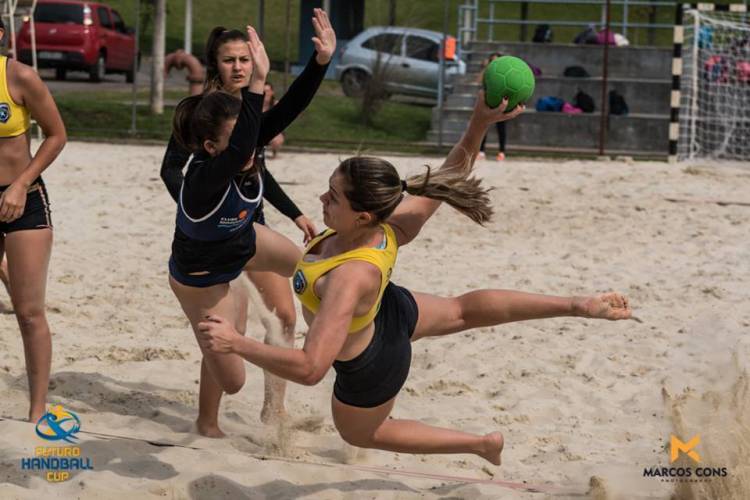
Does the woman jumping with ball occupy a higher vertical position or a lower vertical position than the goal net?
lower

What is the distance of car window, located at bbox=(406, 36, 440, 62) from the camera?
20469 millimetres

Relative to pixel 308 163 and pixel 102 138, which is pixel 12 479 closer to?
pixel 308 163

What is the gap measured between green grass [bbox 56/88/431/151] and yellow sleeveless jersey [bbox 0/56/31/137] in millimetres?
10605

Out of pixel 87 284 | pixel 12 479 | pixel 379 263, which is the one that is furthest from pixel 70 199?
pixel 379 263

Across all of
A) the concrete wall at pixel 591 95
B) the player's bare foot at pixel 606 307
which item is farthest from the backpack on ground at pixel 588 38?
the player's bare foot at pixel 606 307

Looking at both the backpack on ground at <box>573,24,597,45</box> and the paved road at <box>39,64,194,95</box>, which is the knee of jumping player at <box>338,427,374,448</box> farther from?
the paved road at <box>39,64,194,95</box>

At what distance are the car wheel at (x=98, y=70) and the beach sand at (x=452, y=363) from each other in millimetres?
13094

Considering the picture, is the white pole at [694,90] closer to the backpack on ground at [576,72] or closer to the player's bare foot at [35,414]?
the backpack on ground at [576,72]

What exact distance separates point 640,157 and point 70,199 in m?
8.24

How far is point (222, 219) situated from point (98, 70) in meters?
20.1

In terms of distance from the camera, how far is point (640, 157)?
600 inches

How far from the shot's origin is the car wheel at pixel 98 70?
23.1 m

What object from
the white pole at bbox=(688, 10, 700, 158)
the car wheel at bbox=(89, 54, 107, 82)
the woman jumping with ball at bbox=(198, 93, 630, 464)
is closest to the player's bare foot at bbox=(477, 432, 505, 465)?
the woman jumping with ball at bbox=(198, 93, 630, 464)

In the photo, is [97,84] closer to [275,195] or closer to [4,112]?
[275,195]
